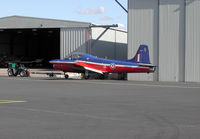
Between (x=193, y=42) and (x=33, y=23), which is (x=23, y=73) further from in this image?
(x=193, y=42)

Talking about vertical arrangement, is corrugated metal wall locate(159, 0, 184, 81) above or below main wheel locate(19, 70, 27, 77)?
above

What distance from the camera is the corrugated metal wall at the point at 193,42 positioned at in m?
29.3

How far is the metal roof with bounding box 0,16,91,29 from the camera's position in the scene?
3928 centimetres

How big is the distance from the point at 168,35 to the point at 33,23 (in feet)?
57.4

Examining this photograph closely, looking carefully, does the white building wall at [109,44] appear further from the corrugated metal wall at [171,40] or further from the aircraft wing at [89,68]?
the corrugated metal wall at [171,40]

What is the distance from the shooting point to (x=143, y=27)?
102 feet

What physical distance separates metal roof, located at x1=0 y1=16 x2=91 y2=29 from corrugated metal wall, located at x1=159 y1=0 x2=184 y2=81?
1075cm

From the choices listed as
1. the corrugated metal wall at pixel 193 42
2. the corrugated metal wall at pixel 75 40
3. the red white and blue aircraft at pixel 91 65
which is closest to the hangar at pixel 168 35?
the corrugated metal wall at pixel 193 42

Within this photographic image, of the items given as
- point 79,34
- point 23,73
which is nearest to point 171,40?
point 79,34

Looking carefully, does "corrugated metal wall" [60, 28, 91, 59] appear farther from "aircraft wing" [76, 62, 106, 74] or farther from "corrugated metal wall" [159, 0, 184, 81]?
"corrugated metal wall" [159, 0, 184, 81]

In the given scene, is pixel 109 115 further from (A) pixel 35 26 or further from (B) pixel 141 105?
(A) pixel 35 26

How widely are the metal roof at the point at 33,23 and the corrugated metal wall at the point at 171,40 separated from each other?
1075 centimetres

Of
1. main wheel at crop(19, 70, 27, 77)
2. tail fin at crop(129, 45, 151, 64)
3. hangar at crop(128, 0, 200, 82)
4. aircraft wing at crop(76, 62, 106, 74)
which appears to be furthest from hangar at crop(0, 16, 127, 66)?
tail fin at crop(129, 45, 151, 64)

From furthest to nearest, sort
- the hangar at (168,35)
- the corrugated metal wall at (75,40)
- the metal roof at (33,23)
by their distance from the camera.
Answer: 1. the metal roof at (33,23)
2. the corrugated metal wall at (75,40)
3. the hangar at (168,35)
